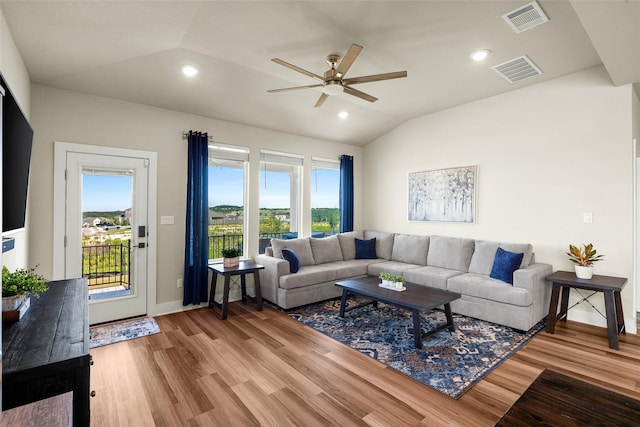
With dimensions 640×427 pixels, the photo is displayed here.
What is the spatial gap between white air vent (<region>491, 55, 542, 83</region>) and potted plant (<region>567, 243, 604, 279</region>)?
2.10m

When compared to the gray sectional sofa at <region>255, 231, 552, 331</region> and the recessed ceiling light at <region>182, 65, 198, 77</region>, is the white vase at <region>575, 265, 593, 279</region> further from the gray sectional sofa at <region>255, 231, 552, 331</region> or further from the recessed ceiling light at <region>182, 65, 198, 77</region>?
the recessed ceiling light at <region>182, 65, 198, 77</region>

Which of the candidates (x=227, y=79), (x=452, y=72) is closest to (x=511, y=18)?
(x=452, y=72)

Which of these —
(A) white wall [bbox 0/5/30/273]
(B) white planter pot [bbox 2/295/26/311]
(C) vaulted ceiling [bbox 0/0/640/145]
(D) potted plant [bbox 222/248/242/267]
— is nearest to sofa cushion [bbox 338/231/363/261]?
(D) potted plant [bbox 222/248/242/267]

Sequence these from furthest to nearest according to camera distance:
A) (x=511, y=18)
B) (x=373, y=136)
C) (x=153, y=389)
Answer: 1. (x=373, y=136)
2. (x=511, y=18)
3. (x=153, y=389)

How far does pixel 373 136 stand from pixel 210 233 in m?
3.55

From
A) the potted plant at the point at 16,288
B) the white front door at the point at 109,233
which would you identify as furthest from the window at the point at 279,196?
the potted plant at the point at 16,288

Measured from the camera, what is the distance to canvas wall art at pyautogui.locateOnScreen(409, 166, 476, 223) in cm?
489

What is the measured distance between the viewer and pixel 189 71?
353 cm

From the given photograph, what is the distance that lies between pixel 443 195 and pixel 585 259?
2051 mm

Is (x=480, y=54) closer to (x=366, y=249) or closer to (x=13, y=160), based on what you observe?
(x=366, y=249)

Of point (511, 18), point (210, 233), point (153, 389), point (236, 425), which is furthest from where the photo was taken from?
point (210, 233)

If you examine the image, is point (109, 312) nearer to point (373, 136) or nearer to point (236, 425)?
point (236, 425)

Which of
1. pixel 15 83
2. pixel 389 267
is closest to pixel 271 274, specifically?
pixel 389 267

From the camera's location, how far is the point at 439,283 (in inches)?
169
